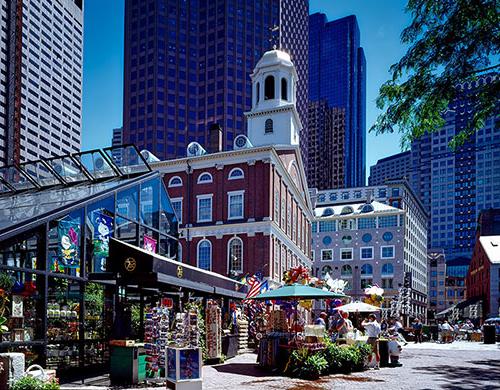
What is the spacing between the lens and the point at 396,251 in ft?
273

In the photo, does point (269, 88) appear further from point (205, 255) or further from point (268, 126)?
point (205, 255)


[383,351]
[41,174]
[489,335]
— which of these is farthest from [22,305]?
[489,335]

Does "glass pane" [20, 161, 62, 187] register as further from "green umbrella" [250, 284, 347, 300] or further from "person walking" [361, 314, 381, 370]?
"person walking" [361, 314, 381, 370]

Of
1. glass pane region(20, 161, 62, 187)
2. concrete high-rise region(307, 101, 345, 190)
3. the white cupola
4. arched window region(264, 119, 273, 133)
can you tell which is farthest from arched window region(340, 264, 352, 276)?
concrete high-rise region(307, 101, 345, 190)

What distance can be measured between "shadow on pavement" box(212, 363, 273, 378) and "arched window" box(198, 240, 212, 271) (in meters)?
22.4

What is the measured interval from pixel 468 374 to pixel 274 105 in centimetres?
3513

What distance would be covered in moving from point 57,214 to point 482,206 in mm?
170848

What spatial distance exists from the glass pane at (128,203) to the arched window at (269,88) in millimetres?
33543

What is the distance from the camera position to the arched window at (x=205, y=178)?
41375mm

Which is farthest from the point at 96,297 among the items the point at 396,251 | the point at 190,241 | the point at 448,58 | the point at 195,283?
the point at 396,251

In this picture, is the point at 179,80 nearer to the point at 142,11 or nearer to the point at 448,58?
the point at 142,11

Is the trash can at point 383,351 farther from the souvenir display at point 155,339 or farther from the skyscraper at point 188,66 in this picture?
the skyscraper at point 188,66

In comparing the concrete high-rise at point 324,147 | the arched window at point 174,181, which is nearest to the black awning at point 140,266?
the arched window at point 174,181

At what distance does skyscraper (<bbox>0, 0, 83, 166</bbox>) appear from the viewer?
11575 centimetres
